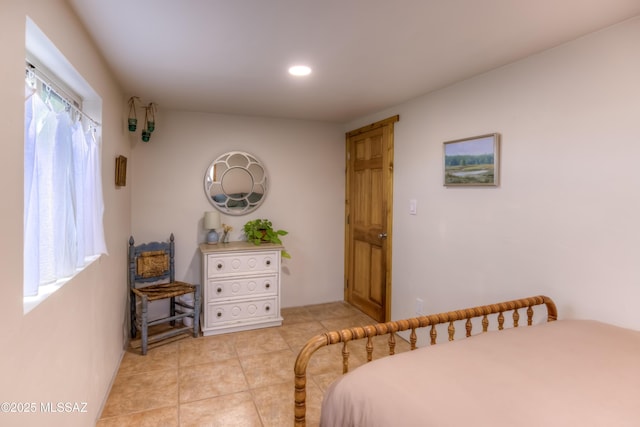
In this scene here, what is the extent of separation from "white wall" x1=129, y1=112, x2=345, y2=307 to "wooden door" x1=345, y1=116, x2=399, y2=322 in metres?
0.19

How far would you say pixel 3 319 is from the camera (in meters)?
1.01

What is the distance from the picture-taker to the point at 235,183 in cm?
386

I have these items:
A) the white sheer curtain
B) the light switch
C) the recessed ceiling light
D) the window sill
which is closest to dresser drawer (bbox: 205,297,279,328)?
the white sheer curtain

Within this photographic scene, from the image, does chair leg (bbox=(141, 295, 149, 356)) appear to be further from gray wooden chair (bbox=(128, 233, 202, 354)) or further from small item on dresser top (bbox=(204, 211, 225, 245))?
small item on dresser top (bbox=(204, 211, 225, 245))

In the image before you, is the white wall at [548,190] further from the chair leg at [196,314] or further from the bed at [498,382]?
the chair leg at [196,314]

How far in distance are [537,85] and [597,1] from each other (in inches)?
23.9

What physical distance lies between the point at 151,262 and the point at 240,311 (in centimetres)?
97

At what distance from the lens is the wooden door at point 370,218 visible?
351cm

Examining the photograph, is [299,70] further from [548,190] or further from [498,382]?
[498,382]

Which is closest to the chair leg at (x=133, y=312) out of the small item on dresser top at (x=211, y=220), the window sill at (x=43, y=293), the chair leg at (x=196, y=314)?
the chair leg at (x=196, y=314)

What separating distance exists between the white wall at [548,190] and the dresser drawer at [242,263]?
151 centimetres

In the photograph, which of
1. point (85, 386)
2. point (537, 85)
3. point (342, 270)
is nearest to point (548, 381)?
point (537, 85)

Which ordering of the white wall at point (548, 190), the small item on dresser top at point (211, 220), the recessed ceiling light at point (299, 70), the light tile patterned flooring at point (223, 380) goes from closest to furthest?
the white wall at point (548, 190) → the light tile patterned flooring at point (223, 380) → the recessed ceiling light at point (299, 70) → the small item on dresser top at point (211, 220)

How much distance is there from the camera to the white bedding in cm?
105
